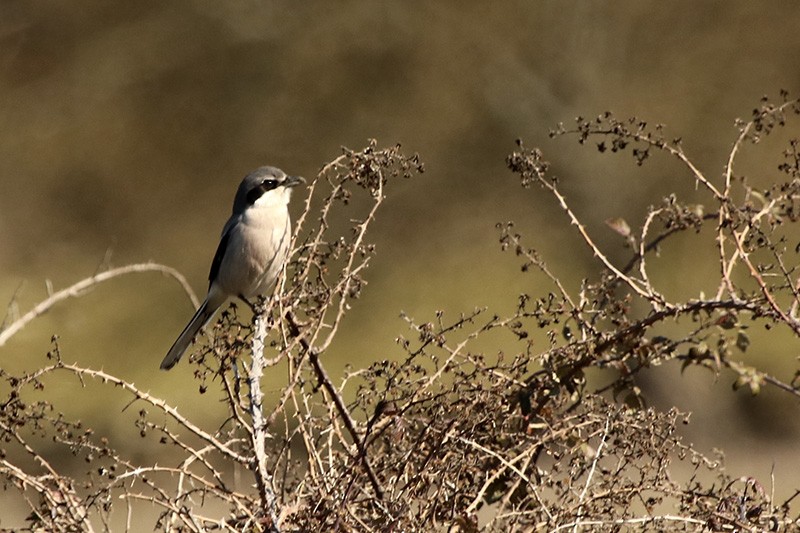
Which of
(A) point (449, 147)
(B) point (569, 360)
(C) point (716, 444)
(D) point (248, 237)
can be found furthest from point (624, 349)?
(A) point (449, 147)

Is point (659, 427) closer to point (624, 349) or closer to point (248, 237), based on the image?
point (624, 349)

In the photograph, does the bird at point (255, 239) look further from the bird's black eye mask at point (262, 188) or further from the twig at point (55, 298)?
the twig at point (55, 298)

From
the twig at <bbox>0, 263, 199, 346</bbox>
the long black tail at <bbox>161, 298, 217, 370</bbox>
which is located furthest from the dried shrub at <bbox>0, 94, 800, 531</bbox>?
the long black tail at <bbox>161, 298, 217, 370</bbox>

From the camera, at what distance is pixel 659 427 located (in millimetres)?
2557

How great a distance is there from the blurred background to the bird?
4758 millimetres

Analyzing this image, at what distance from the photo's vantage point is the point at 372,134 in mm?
10906

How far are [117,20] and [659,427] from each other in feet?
33.7

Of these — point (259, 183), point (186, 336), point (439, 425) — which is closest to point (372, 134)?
point (259, 183)

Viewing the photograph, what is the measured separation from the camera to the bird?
4262mm

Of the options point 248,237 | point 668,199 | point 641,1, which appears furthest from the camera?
point 641,1

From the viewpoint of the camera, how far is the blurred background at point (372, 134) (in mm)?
9820

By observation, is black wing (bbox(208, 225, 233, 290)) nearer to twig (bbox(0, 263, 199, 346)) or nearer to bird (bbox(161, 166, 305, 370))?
bird (bbox(161, 166, 305, 370))

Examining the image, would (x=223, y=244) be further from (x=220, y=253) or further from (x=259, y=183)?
(x=259, y=183)

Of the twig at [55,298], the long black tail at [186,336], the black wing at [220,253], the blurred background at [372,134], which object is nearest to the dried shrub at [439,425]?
the twig at [55,298]
